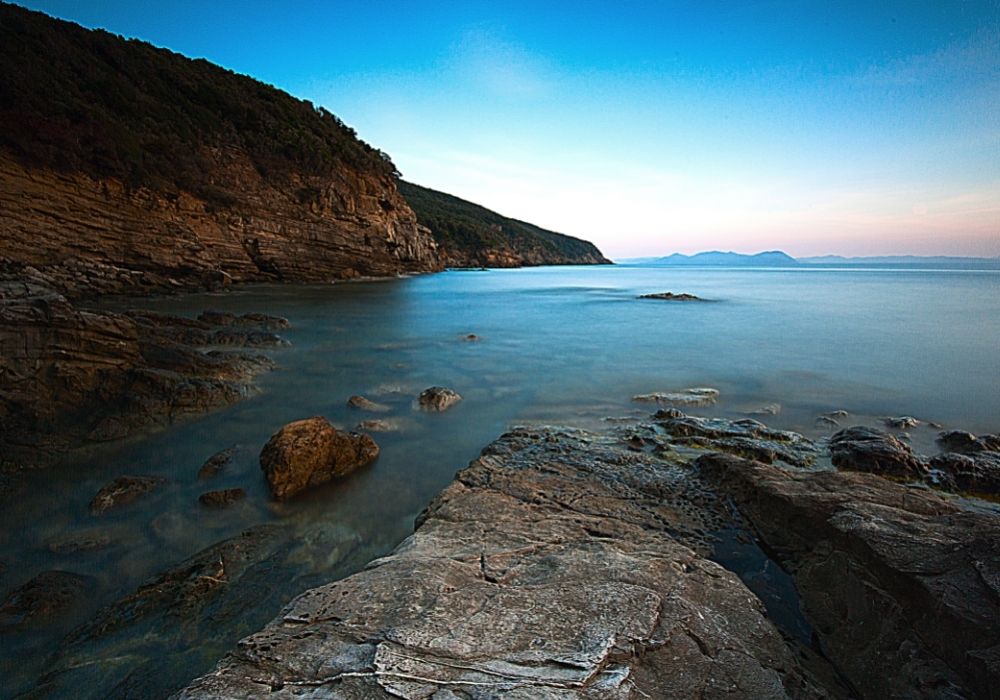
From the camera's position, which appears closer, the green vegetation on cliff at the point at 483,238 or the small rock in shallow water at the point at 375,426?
the small rock in shallow water at the point at 375,426

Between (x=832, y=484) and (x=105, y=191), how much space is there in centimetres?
2595

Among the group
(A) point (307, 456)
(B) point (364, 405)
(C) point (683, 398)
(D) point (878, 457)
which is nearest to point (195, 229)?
(B) point (364, 405)

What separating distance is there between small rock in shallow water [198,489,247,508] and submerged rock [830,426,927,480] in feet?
22.3

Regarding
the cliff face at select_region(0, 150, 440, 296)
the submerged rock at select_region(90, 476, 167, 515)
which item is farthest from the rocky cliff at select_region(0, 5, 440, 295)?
the submerged rock at select_region(90, 476, 167, 515)

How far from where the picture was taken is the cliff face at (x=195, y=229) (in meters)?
16.2

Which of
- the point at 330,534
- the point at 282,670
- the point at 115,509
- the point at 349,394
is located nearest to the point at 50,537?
the point at 115,509

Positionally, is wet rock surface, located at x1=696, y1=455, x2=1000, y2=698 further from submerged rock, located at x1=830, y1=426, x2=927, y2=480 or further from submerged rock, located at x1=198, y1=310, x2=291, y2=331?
submerged rock, located at x1=198, y1=310, x2=291, y2=331

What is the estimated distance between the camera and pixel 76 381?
242 inches

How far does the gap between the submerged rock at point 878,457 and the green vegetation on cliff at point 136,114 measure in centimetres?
2500

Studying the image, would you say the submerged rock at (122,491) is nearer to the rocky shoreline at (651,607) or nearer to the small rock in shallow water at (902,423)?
the rocky shoreline at (651,607)

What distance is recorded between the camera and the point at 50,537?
3953 mm

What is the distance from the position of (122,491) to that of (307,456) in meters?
1.79

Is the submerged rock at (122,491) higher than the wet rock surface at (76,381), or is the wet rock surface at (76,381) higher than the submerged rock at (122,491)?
the wet rock surface at (76,381)

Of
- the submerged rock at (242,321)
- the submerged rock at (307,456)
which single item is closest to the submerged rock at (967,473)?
the submerged rock at (307,456)
